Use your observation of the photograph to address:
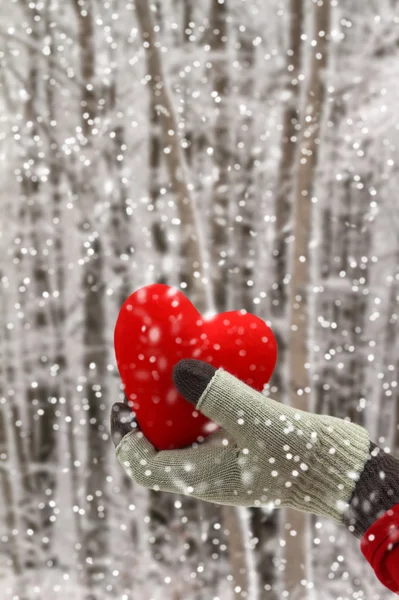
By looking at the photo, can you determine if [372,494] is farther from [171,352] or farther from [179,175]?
[179,175]

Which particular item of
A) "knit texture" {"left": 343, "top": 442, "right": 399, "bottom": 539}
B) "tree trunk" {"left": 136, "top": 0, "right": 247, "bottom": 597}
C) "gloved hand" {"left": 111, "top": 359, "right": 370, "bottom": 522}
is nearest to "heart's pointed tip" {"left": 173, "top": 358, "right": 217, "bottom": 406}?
"gloved hand" {"left": 111, "top": 359, "right": 370, "bottom": 522}

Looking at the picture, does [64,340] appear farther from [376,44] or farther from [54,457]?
[376,44]

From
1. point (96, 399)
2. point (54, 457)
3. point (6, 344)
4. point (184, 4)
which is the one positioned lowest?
point (54, 457)

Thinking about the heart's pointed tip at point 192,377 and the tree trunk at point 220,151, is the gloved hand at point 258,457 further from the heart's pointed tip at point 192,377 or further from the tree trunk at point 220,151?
the tree trunk at point 220,151

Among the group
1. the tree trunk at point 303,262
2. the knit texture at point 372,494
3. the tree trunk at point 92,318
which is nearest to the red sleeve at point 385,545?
the knit texture at point 372,494

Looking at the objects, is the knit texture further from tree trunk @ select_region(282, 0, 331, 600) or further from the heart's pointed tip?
tree trunk @ select_region(282, 0, 331, 600)

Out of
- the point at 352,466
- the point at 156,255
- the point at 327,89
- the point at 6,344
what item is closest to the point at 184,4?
the point at 327,89
